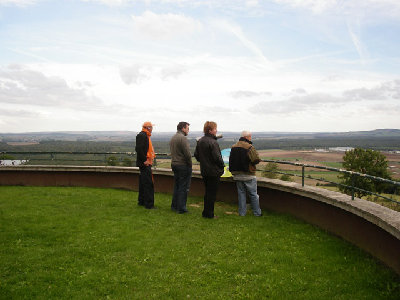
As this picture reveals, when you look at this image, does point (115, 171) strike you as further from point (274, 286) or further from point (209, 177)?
point (274, 286)

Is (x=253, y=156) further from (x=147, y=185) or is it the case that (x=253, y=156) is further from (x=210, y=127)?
(x=147, y=185)

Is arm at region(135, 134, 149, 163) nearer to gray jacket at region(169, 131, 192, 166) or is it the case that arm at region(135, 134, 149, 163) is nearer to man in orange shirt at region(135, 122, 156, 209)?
man in orange shirt at region(135, 122, 156, 209)

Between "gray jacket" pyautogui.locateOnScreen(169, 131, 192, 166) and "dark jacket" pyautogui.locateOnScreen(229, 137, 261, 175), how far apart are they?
95 centimetres

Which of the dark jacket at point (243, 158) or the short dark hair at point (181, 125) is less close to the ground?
the short dark hair at point (181, 125)

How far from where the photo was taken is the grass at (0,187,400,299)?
3963mm

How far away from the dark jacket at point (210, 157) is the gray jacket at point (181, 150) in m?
0.38

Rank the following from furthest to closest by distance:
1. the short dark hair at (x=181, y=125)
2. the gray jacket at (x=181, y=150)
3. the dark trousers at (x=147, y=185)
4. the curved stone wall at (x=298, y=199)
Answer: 1. the dark trousers at (x=147, y=185)
2. the short dark hair at (x=181, y=125)
3. the gray jacket at (x=181, y=150)
4. the curved stone wall at (x=298, y=199)

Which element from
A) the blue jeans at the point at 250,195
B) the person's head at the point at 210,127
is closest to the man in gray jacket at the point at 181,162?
the person's head at the point at 210,127

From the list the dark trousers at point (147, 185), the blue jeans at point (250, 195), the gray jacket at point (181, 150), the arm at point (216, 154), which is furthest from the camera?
the dark trousers at point (147, 185)

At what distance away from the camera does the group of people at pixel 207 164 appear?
7164 mm

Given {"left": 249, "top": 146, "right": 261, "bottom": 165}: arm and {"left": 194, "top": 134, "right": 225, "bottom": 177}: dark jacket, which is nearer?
{"left": 194, "top": 134, "right": 225, "bottom": 177}: dark jacket

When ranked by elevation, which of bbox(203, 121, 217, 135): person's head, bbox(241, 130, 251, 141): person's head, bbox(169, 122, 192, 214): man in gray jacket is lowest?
bbox(169, 122, 192, 214): man in gray jacket

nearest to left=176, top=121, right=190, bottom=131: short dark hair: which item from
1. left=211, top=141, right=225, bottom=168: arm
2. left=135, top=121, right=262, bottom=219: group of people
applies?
left=135, top=121, right=262, bottom=219: group of people

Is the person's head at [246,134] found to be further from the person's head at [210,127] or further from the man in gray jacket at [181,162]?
the man in gray jacket at [181,162]
